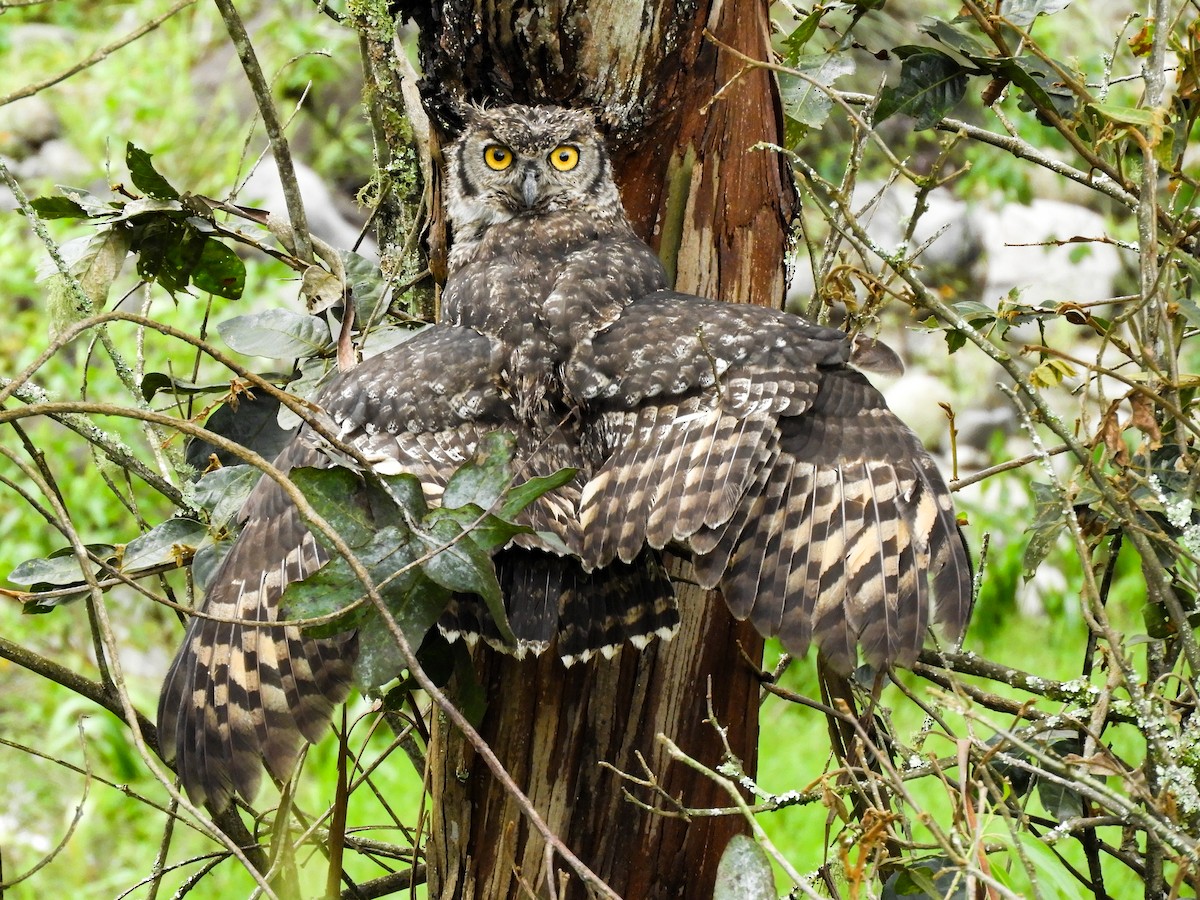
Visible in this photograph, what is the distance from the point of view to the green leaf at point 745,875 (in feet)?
5.19

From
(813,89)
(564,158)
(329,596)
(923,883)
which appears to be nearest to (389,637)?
(329,596)

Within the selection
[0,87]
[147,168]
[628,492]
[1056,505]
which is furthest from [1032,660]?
[0,87]

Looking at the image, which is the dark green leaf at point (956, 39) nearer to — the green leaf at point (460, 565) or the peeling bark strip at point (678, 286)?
the peeling bark strip at point (678, 286)

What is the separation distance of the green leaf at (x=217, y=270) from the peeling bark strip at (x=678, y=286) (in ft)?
1.73

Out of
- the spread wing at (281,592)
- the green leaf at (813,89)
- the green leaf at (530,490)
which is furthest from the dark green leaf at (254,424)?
the green leaf at (813,89)

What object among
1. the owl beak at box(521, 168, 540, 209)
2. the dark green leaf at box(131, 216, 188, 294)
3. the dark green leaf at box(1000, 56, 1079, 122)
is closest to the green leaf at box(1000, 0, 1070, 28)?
the dark green leaf at box(1000, 56, 1079, 122)

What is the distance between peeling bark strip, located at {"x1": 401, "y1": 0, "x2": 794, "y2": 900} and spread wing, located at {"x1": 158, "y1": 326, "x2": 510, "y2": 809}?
12.5 inches

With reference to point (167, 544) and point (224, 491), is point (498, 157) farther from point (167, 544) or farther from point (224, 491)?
point (167, 544)

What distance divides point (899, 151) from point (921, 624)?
709 cm

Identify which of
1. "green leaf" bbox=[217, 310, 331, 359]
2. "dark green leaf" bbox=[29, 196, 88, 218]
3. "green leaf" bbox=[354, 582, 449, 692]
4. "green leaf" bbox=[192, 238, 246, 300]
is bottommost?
"green leaf" bbox=[354, 582, 449, 692]

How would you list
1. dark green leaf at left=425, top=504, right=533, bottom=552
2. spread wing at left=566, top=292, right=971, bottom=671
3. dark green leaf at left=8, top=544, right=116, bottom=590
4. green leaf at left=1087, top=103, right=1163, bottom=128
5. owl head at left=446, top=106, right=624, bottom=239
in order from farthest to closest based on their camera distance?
owl head at left=446, top=106, right=624, bottom=239, dark green leaf at left=8, top=544, right=116, bottom=590, spread wing at left=566, top=292, right=971, bottom=671, green leaf at left=1087, top=103, right=1163, bottom=128, dark green leaf at left=425, top=504, right=533, bottom=552

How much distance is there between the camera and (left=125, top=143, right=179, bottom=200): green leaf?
88.4 inches

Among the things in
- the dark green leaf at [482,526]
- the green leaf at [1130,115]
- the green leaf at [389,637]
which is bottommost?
the green leaf at [389,637]

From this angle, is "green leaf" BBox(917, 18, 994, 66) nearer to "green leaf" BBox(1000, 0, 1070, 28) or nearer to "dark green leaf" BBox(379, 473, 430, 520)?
"green leaf" BBox(1000, 0, 1070, 28)
